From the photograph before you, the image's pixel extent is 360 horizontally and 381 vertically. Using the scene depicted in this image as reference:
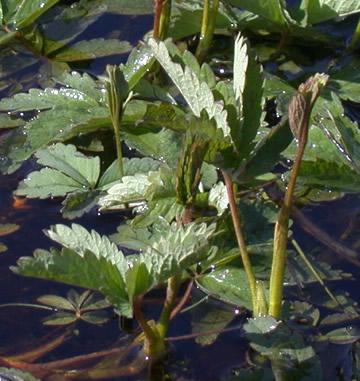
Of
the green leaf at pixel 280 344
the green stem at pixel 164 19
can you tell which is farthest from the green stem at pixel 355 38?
the green leaf at pixel 280 344

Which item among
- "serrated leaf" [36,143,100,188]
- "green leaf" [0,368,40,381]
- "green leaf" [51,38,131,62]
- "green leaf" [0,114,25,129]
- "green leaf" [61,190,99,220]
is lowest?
"green leaf" [0,368,40,381]

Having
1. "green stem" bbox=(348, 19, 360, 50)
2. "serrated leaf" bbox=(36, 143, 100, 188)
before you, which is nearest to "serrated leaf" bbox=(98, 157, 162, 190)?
"serrated leaf" bbox=(36, 143, 100, 188)

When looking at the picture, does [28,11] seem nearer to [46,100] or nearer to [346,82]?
[46,100]

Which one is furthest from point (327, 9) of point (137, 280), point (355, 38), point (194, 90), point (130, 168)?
point (137, 280)

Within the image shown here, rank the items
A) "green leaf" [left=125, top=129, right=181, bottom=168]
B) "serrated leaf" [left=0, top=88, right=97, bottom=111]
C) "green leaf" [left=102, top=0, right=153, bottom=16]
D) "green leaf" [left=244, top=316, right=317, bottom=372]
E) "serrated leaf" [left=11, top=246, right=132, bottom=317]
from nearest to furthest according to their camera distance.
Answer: "serrated leaf" [left=11, top=246, right=132, bottom=317]
"green leaf" [left=244, top=316, right=317, bottom=372]
"green leaf" [left=125, top=129, right=181, bottom=168]
"serrated leaf" [left=0, top=88, right=97, bottom=111]
"green leaf" [left=102, top=0, right=153, bottom=16]

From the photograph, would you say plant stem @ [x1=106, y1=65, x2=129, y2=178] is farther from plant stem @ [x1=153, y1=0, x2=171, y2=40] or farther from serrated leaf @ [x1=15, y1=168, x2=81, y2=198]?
plant stem @ [x1=153, y1=0, x2=171, y2=40]

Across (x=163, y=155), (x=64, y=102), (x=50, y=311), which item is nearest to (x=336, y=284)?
(x=163, y=155)

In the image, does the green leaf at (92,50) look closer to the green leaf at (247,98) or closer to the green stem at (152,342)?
the green leaf at (247,98)
